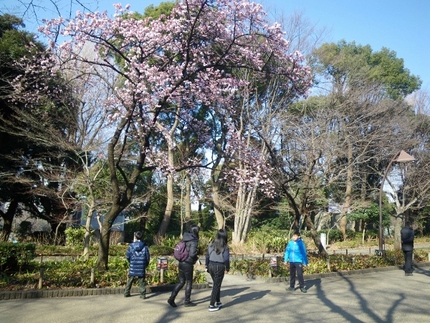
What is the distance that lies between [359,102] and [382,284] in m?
14.7

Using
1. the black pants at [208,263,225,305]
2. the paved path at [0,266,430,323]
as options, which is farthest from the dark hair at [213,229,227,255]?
the paved path at [0,266,430,323]

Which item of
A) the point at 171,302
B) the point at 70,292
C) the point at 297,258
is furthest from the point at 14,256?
the point at 297,258

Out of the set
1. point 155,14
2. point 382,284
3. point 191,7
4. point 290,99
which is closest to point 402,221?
point 290,99

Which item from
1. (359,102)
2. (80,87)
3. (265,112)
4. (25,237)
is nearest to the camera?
(80,87)

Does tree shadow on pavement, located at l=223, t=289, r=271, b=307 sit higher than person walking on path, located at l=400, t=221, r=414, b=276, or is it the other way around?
person walking on path, located at l=400, t=221, r=414, b=276

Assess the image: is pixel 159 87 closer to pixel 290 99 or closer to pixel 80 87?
pixel 80 87

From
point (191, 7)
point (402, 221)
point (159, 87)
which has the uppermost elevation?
point (191, 7)

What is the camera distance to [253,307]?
770 centimetres

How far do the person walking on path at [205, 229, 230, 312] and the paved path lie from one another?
233 mm

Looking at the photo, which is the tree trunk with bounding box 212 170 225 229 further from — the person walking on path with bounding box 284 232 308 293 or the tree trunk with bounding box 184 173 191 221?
the person walking on path with bounding box 284 232 308 293

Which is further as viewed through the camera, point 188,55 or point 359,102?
point 359,102

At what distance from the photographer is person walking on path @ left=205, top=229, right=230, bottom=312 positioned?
723cm

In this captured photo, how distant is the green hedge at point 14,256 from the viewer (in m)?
10.1

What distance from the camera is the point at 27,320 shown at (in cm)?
635
